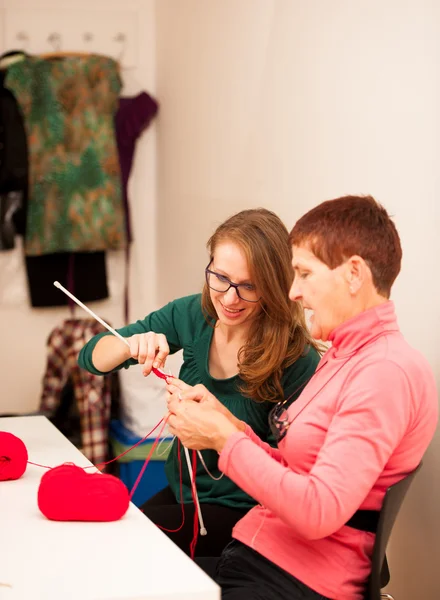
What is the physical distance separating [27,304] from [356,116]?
95.8 inches

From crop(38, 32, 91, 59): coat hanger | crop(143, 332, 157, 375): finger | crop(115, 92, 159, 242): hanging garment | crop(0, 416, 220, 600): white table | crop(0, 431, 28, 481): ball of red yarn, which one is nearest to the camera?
crop(0, 416, 220, 600): white table

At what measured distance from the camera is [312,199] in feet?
8.18

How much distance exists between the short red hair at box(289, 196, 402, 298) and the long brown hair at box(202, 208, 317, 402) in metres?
0.45

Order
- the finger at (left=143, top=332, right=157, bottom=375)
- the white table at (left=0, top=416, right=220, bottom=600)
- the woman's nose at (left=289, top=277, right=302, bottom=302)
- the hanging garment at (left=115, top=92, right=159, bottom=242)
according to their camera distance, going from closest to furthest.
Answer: the white table at (left=0, top=416, right=220, bottom=600)
the woman's nose at (left=289, top=277, right=302, bottom=302)
the finger at (left=143, top=332, right=157, bottom=375)
the hanging garment at (left=115, top=92, right=159, bottom=242)

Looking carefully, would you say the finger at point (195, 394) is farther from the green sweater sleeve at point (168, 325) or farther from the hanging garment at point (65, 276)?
the hanging garment at point (65, 276)

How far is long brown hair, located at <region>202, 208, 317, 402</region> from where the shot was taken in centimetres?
191

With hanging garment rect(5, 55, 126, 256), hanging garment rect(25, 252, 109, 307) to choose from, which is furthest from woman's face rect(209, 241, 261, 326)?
hanging garment rect(25, 252, 109, 307)

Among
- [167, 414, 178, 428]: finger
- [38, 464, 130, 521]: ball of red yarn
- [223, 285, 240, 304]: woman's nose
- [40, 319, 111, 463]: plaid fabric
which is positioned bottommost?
[40, 319, 111, 463]: plaid fabric

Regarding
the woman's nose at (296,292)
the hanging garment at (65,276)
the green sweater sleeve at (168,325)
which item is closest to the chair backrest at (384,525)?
the woman's nose at (296,292)

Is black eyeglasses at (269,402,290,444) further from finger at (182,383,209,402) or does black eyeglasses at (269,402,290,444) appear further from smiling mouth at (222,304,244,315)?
smiling mouth at (222,304,244,315)

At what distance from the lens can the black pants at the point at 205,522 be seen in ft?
6.39

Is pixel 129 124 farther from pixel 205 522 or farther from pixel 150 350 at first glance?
pixel 205 522

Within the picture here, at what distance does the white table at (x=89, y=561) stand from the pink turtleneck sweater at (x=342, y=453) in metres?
0.19

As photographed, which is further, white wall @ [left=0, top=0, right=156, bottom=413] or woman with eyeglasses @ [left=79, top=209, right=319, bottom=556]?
white wall @ [left=0, top=0, right=156, bottom=413]
